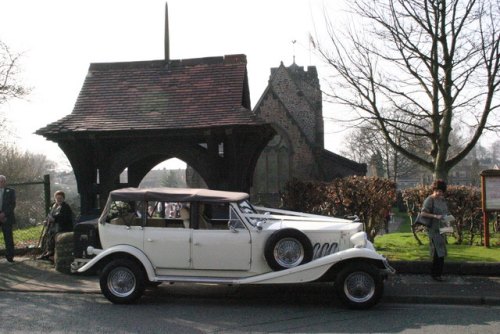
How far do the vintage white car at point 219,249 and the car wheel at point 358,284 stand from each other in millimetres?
14

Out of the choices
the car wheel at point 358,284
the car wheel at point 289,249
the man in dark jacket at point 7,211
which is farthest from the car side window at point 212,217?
the man in dark jacket at point 7,211

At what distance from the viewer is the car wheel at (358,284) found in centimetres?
759

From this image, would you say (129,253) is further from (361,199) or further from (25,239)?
(25,239)

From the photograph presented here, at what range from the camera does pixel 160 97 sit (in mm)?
12961

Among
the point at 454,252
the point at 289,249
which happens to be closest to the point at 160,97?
the point at 289,249

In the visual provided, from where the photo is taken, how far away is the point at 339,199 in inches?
486

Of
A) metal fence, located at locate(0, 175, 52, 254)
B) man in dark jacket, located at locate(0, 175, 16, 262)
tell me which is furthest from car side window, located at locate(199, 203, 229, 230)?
metal fence, located at locate(0, 175, 52, 254)

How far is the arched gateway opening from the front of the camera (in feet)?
38.6

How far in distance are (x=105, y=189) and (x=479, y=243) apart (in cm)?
975

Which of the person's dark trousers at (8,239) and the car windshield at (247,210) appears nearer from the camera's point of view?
the car windshield at (247,210)

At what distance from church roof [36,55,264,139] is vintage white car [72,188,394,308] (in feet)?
11.6

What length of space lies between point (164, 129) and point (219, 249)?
4.51 meters

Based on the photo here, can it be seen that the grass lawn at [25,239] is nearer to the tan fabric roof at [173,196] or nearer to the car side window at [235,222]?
the tan fabric roof at [173,196]

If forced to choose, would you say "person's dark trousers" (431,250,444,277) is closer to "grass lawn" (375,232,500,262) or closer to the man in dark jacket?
"grass lawn" (375,232,500,262)
